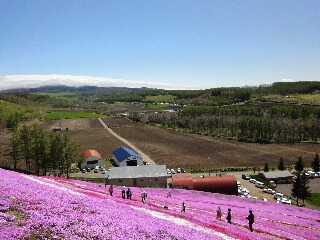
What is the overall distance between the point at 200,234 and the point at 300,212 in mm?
32315

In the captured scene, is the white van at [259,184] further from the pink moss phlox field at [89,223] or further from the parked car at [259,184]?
the pink moss phlox field at [89,223]

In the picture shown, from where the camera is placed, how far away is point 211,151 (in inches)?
5620

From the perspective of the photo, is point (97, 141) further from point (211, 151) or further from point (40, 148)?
point (40, 148)

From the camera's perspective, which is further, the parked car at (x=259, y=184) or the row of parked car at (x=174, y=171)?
the row of parked car at (x=174, y=171)

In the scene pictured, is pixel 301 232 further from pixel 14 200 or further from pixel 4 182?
pixel 4 182

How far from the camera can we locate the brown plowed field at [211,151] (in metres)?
122

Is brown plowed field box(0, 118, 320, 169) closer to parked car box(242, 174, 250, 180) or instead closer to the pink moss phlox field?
parked car box(242, 174, 250, 180)

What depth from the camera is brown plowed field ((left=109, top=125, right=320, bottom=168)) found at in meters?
122

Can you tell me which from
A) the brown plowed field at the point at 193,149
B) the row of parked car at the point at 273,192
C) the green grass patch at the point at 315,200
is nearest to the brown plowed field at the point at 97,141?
the brown plowed field at the point at 193,149

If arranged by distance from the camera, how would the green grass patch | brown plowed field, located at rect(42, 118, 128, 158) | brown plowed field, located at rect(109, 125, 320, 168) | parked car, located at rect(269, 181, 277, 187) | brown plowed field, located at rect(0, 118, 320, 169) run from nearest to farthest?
1. the green grass patch
2. parked car, located at rect(269, 181, 277, 187)
3. brown plowed field, located at rect(0, 118, 320, 169)
4. brown plowed field, located at rect(109, 125, 320, 168)
5. brown plowed field, located at rect(42, 118, 128, 158)

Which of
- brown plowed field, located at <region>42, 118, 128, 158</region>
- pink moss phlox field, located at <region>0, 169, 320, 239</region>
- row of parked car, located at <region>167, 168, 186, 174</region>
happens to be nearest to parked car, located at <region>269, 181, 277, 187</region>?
row of parked car, located at <region>167, 168, 186, 174</region>

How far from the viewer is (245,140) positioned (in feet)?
562

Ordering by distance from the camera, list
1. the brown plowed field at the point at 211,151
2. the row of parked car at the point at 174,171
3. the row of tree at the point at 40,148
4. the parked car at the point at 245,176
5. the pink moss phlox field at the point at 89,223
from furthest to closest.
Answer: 1. the brown plowed field at the point at 211,151
2. the row of parked car at the point at 174,171
3. the parked car at the point at 245,176
4. the row of tree at the point at 40,148
5. the pink moss phlox field at the point at 89,223

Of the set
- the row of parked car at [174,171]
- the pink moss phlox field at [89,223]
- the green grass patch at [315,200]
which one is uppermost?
the pink moss phlox field at [89,223]
